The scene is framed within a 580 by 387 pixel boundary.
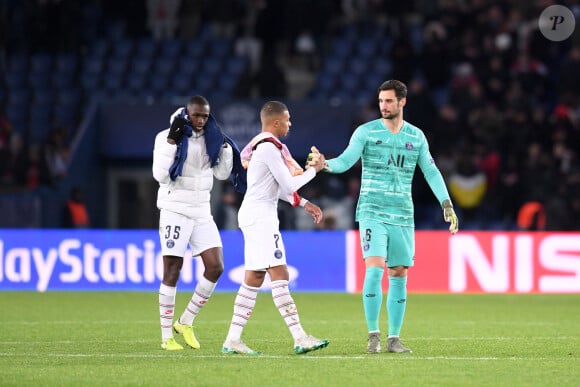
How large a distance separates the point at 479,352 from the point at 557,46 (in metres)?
15.0

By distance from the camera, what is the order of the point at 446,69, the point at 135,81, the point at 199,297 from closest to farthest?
the point at 199,297
the point at 446,69
the point at 135,81

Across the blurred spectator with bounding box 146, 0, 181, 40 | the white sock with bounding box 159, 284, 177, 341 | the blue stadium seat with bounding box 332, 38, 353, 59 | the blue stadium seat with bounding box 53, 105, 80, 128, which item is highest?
the blurred spectator with bounding box 146, 0, 181, 40

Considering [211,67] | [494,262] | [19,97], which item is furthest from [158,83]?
[494,262]

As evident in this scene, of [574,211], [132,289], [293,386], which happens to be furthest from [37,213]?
[293,386]

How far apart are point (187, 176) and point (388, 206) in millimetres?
1812

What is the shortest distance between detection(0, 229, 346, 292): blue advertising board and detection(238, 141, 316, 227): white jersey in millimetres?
9608

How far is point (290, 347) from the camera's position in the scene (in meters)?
11.8

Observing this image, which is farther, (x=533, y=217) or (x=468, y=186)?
(x=468, y=186)

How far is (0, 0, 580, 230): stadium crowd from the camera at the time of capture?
2298 centimetres

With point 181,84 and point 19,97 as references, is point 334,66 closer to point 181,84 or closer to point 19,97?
point 181,84

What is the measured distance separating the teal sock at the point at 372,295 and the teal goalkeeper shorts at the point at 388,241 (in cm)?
15

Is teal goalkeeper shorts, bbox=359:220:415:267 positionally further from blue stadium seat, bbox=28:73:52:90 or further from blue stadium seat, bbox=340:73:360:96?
blue stadium seat, bbox=28:73:52:90

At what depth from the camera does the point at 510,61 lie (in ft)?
83.0

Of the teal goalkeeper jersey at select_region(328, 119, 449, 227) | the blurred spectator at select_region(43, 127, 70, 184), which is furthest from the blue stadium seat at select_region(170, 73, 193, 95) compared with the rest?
the teal goalkeeper jersey at select_region(328, 119, 449, 227)
